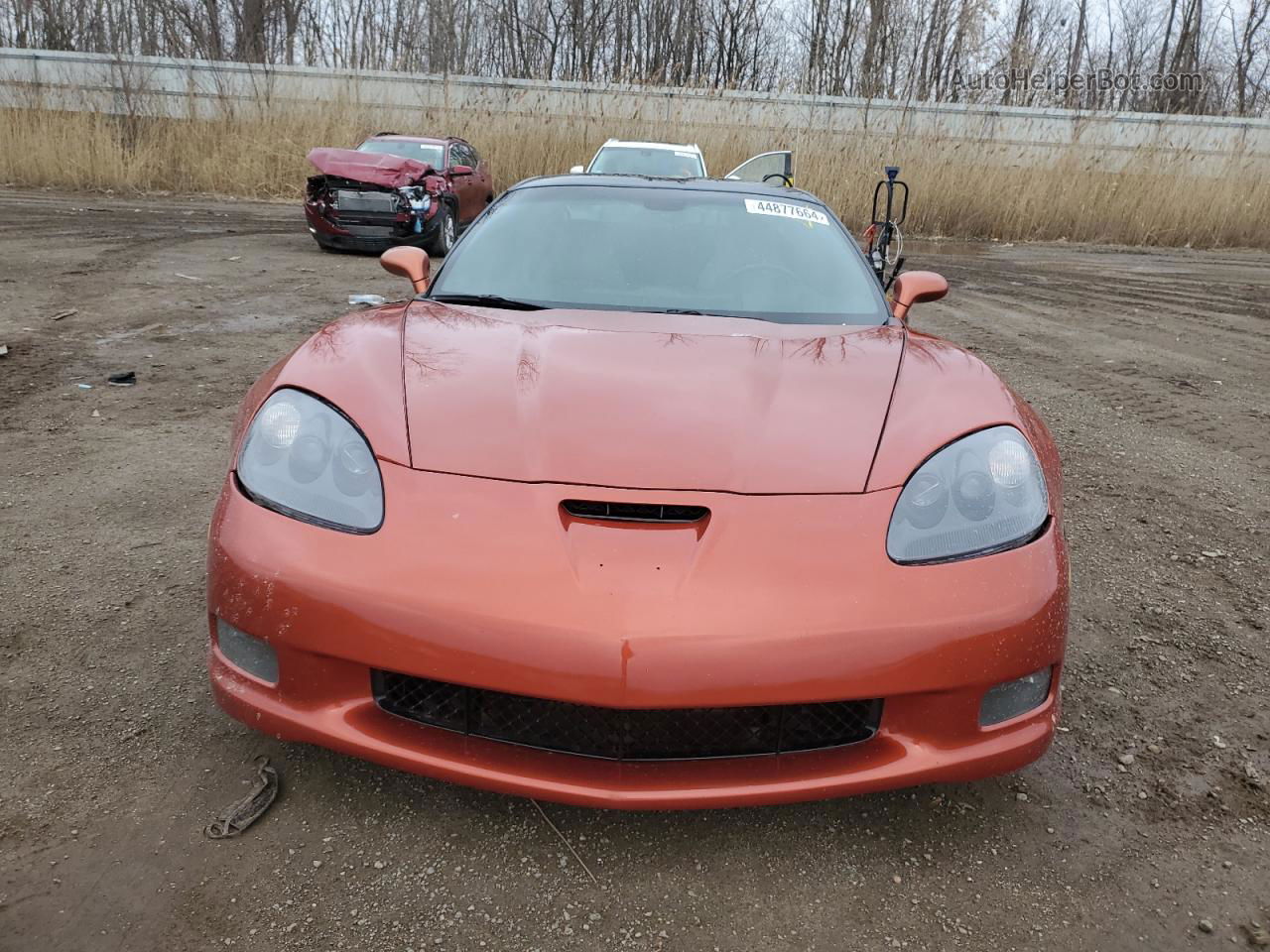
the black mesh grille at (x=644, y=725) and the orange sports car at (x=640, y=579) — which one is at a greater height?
the orange sports car at (x=640, y=579)

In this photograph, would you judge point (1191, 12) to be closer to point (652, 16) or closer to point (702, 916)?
point (652, 16)

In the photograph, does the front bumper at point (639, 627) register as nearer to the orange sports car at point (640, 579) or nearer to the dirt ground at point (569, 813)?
the orange sports car at point (640, 579)

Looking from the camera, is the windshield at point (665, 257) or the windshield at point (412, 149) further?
the windshield at point (412, 149)

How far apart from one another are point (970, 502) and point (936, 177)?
14.4 m

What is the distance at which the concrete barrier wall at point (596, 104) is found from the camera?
15242 mm

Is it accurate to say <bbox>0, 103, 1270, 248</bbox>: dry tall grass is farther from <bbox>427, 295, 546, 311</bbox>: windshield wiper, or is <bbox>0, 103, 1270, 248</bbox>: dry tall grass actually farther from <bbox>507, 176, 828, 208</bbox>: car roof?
<bbox>427, 295, 546, 311</bbox>: windshield wiper

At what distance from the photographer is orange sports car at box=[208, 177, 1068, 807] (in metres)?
1.43

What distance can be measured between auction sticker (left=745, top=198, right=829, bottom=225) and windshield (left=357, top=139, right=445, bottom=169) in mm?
8521

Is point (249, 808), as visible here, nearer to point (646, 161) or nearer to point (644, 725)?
point (644, 725)

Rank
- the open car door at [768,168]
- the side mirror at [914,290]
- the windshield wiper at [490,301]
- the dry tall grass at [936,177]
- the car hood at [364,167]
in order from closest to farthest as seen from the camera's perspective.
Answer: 1. the windshield wiper at [490,301]
2. the side mirror at [914,290]
3. the open car door at [768,168]
4. the car hood at [364,167]
5. the dry tall grass at [936,177]

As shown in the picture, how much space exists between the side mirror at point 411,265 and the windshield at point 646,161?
7.71 m

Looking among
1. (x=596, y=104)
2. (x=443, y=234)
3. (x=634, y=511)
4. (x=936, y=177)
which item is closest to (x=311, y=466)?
(x=634, y=511)

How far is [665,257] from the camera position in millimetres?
2738

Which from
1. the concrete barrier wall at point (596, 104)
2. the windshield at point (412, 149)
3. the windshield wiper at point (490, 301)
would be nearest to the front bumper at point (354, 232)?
the windshield at point (412, 149)
